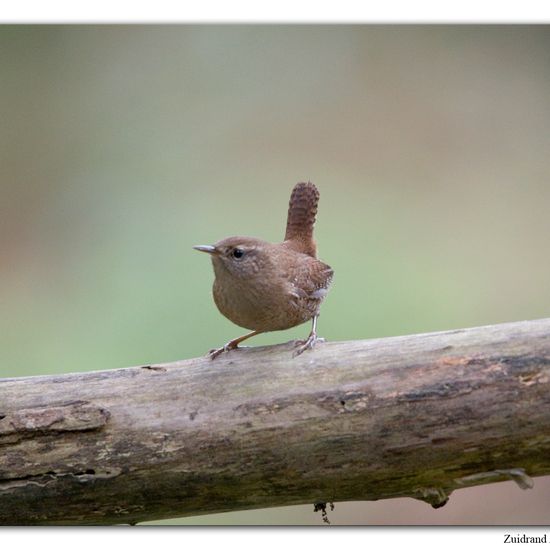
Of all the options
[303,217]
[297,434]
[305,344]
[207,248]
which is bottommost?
[297,434]

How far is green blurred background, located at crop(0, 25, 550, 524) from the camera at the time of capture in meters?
3.47

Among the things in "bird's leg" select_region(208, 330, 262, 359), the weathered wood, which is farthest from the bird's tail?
the weathered wood

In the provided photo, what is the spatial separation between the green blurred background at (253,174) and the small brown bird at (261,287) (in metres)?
0.76

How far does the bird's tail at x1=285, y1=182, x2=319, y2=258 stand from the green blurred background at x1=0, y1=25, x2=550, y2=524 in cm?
57

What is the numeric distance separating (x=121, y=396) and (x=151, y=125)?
6.43ft

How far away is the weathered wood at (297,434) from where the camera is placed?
2.15 metres

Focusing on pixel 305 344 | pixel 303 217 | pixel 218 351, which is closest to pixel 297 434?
pixel 305 344

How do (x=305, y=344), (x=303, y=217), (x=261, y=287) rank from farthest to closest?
(x=303, y=217) < (x=261, y=287) < (x=305, y=344)

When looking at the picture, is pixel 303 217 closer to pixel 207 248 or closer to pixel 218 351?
pixel 207 248

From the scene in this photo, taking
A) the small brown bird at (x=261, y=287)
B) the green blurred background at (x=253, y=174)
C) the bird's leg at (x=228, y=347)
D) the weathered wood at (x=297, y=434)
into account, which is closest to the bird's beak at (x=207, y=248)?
the small brown bird at (x=261, y=287)

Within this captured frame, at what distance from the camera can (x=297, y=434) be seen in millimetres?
2205

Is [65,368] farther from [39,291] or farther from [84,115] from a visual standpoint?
[84,115]

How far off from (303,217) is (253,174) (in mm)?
739

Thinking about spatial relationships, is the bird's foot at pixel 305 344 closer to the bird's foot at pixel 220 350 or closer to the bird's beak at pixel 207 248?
the bird's foot at pixel 220 350
